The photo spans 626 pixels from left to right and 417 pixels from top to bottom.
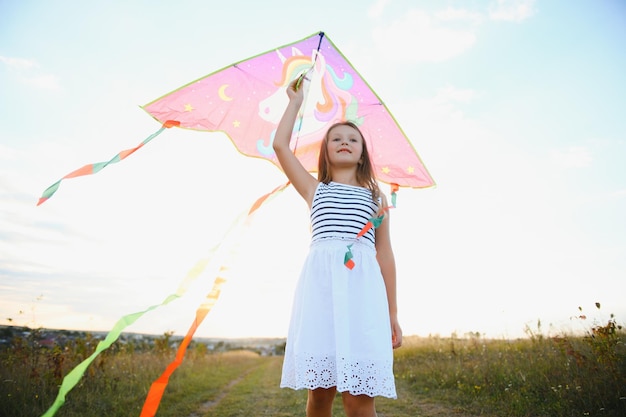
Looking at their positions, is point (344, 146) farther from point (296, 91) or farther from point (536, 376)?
point (536, 376)

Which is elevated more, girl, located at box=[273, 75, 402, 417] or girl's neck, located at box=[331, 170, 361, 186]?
girl's neck, located at box=[331, 170, 361, 186]

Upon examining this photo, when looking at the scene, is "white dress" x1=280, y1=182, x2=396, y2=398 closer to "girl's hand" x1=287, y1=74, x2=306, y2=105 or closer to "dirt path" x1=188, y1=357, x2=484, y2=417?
"girl's hand" x1=287, y1=74, x2=306, y2=105

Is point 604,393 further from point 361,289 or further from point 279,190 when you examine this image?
point 279,190

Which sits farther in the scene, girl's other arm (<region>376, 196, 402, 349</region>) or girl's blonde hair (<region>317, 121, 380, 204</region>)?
girl's blonde hair (<region>317, 121, 380, 204</region>)

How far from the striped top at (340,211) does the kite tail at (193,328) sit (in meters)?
0.57

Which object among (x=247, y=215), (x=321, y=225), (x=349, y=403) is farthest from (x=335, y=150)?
(x=349, y=403)

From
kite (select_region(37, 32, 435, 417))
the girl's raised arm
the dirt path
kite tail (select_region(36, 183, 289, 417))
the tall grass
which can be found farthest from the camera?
the dirt path

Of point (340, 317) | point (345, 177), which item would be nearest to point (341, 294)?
point (340, 317)

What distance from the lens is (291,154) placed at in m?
2.74

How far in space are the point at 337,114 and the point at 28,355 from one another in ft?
16.2

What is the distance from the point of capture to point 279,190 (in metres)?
3.25

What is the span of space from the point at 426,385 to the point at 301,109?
5.09 m

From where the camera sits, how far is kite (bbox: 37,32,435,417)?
3.13 metres

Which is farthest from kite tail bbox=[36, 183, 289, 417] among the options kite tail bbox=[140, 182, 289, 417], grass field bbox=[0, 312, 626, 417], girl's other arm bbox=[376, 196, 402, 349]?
grass field bbox=[0, 312, 626, 417]
